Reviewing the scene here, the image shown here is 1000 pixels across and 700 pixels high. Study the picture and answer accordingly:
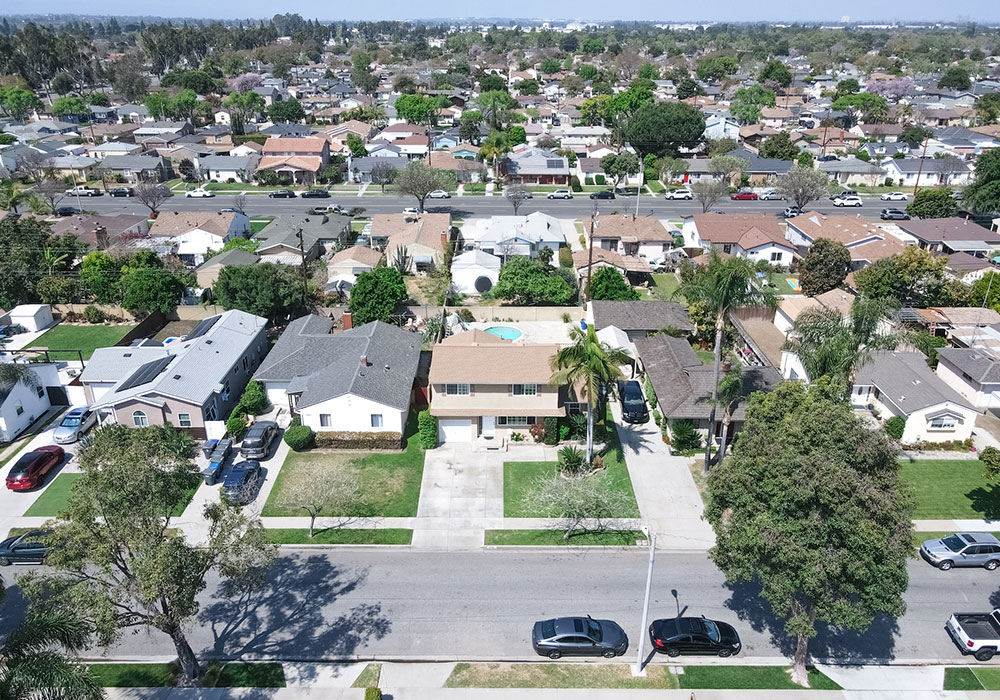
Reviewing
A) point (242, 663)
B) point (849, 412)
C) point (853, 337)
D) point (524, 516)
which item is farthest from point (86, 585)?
point (853, 337)

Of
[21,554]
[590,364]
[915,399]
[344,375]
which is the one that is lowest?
[21,554]

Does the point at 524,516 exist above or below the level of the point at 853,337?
below

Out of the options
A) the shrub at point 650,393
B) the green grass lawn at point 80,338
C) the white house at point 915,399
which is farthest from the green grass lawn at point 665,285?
the green grass lawn at point 80,338

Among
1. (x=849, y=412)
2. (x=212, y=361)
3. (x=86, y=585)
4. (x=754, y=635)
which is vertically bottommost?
(x=754, y=635)

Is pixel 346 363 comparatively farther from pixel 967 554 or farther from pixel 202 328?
pixel 967 554

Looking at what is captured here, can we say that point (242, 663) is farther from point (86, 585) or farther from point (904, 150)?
point (904, 150)

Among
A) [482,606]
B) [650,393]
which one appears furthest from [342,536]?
[650,393]

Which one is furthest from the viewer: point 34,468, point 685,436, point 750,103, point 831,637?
point 750,103
